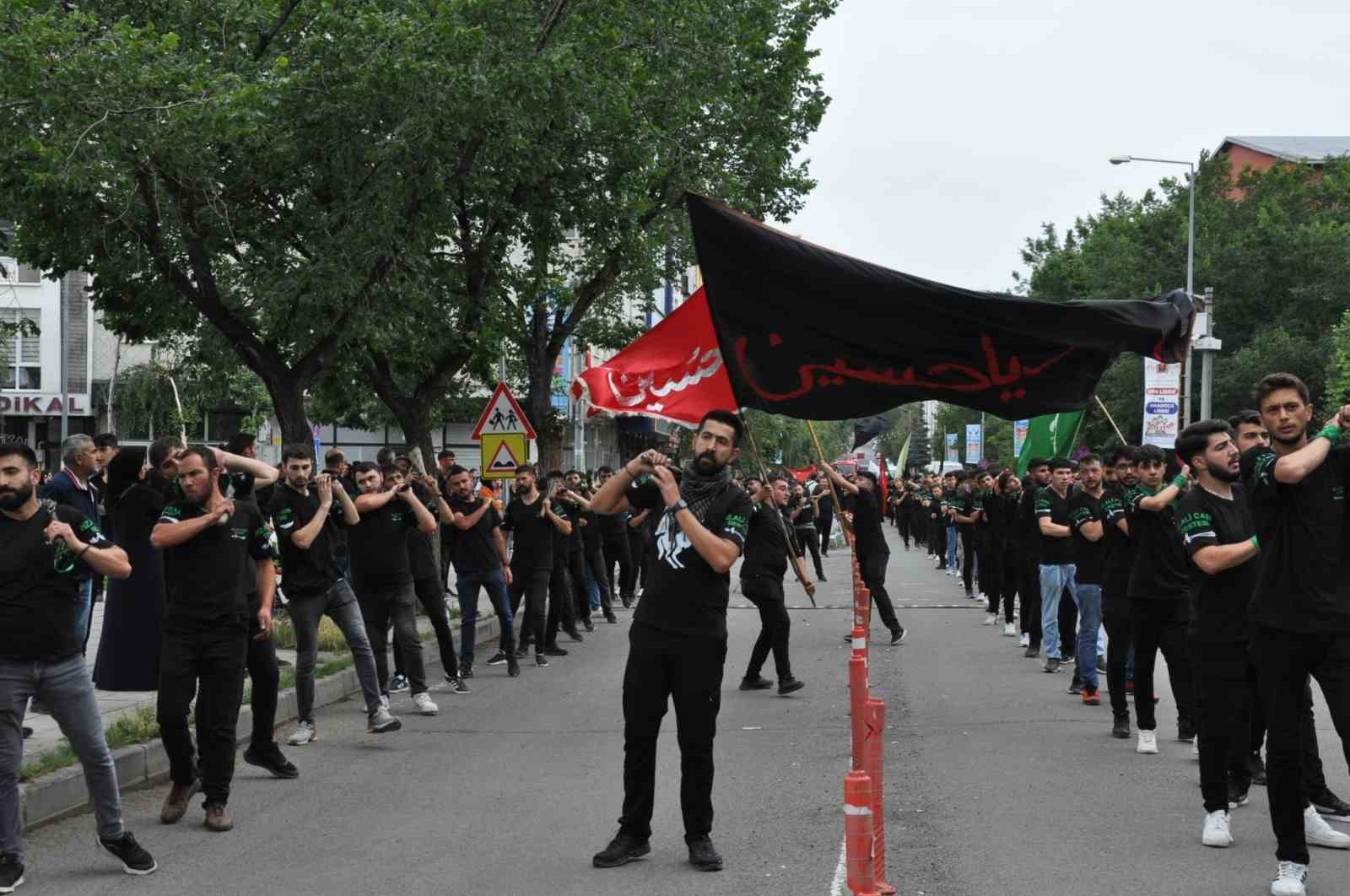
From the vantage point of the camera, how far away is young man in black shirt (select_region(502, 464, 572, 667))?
15.0 m

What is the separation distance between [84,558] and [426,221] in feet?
37.3

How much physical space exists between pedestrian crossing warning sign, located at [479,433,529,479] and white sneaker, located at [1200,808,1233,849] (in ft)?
45.4

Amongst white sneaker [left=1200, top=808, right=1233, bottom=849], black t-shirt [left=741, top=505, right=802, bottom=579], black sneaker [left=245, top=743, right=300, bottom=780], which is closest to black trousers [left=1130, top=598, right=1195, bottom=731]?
white sneaker [left=1200, top=808, right=1233, bottom=849]

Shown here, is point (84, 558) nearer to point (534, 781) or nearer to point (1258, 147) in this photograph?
point (534, 781)

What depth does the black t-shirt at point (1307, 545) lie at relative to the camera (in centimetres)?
615

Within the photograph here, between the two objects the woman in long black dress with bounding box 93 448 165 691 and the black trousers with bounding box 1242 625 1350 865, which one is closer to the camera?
the black trousers with bounding box 1242 625 1350 865

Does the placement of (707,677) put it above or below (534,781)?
above

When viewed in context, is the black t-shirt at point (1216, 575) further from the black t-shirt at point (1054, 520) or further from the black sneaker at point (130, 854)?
the black t-shirt at point (1054, 520)

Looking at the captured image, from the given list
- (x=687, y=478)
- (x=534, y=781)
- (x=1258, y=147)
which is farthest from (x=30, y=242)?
(x=1258, y=147)

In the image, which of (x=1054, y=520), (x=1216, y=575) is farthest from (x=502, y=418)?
(x=1216, y=575)

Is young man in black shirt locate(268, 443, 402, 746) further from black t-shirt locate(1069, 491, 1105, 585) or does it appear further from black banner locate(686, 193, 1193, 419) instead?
black t-shirt locate(1069, 491, 1105, 585)

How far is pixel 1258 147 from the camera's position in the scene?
8538 centimetres

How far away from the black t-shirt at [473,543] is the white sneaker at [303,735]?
350 centimetres

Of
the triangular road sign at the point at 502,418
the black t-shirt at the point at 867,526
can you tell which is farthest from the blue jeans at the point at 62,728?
the triangular road sign at the point at 502,418
